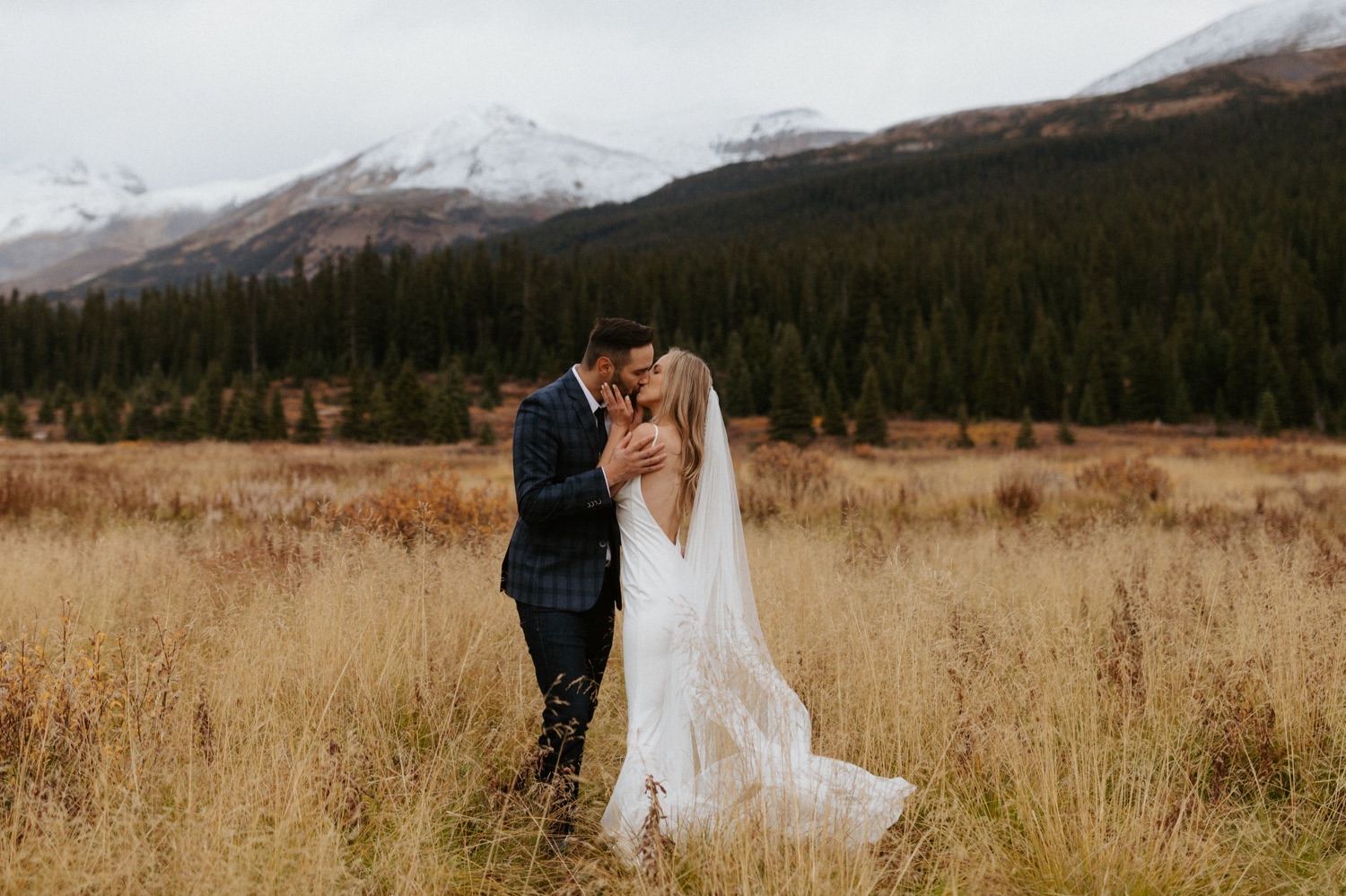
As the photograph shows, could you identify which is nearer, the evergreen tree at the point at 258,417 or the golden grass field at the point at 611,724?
the golden grass field at the point at 611,724

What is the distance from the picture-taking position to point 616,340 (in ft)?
11.6

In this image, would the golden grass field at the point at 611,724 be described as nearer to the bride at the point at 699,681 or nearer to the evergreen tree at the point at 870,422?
the bride at the point at 699,681

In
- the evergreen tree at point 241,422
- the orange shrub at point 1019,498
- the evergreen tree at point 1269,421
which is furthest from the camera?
the evergreen tree at point 1269,421

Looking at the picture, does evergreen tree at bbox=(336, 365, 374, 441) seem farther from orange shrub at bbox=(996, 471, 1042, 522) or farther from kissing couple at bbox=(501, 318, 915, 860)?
kissing couple at bbox=(501, 318, 915, 860)

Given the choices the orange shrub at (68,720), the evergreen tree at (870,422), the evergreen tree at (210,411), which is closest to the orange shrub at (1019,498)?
the orange shrub at (68,720)

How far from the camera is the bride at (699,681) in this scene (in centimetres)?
337

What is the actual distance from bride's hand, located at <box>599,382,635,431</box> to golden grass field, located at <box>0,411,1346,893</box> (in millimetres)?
1598

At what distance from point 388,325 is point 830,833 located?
88.9 m

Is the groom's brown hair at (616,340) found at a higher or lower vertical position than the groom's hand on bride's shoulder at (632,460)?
higher

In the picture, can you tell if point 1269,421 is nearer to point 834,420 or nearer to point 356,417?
point 834,420

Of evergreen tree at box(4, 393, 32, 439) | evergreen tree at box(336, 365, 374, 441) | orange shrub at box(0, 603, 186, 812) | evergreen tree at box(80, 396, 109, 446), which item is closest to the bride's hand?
orange shrub at box(0, 603, 186, 812)

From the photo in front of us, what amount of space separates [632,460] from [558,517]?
38cm

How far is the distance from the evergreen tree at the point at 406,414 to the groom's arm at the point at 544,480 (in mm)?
47354

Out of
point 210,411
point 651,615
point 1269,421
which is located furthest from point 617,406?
point 1269,421
